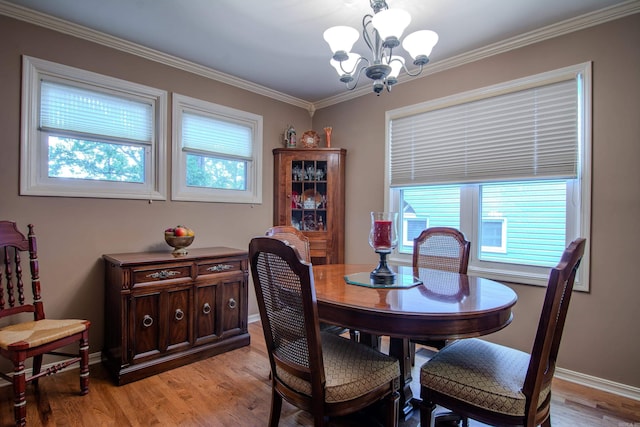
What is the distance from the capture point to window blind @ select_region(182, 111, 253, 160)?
3.21 m

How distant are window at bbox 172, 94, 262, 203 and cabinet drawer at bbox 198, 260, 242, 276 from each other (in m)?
0.75

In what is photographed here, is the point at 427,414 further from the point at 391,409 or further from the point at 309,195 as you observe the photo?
the point at 309,195

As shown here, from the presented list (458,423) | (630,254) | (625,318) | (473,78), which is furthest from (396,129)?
(458,423)

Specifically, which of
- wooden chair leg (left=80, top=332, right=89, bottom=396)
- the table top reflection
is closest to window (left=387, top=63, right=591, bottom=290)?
the table top reflection

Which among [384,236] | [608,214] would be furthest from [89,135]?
[608,214]

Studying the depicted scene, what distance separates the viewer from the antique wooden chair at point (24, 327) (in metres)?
1.81

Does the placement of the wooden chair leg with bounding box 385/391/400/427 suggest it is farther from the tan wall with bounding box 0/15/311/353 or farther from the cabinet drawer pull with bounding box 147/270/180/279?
the tan wall with bounding box 0/15/311/353

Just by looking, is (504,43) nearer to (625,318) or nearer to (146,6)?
(625,318)

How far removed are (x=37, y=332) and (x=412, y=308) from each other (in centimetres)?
220

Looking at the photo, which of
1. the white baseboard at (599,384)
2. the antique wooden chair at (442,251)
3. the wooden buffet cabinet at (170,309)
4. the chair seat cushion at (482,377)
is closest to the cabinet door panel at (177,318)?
the wooden buffet cabinet at (170,309)

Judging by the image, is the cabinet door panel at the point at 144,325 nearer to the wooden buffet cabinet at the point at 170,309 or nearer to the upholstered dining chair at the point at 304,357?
the wooden buffet cabinet at the point at 170,309

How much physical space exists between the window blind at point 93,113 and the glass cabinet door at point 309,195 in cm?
160

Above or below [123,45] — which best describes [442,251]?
below

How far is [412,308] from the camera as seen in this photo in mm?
1361
